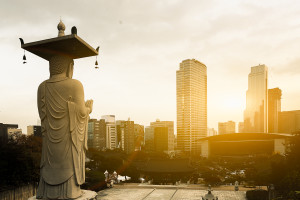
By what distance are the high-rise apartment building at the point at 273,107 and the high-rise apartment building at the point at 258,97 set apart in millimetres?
2600

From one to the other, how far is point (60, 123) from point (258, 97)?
176459 mm

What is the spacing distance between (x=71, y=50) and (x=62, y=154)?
4886mm

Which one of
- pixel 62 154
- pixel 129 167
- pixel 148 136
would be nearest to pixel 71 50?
pixel 62 154

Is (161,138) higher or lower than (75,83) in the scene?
lower

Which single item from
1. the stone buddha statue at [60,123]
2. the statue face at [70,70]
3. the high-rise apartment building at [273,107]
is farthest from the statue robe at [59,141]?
the high-rise apartment building at [273,107]

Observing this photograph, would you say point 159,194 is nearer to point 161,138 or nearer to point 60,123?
point 60,123

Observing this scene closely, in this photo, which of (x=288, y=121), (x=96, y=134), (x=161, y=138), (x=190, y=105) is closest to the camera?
(x=161, y=138)

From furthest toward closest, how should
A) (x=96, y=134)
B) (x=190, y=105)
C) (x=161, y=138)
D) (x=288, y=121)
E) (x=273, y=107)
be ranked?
(x=273, y=107), (x=288, y=121), (x=96, y=134), (x=190, y=105), (x=161, y=138)

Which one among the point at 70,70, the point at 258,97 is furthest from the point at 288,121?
the point at 70,70

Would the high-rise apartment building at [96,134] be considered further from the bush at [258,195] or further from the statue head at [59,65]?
the statue head at [59,65]

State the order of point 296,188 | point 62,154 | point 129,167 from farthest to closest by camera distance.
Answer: point 129,167 → point 296,188 → point 62,154

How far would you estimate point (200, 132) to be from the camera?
110 m

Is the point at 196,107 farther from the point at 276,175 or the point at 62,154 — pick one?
the point at 62,154

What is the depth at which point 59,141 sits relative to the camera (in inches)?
450
